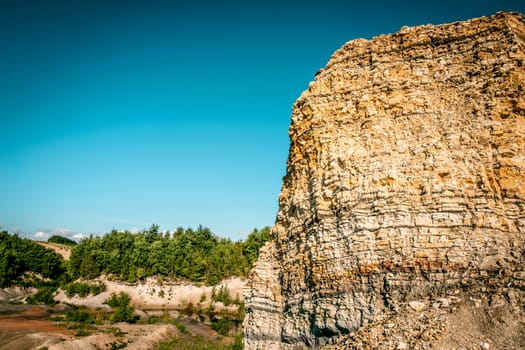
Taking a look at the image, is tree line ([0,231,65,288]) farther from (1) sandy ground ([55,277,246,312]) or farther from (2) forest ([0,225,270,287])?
(1) sandy ground ([55,277,246,312])

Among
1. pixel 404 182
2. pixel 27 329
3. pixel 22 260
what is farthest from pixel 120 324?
pixel 22 260

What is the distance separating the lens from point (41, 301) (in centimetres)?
5856

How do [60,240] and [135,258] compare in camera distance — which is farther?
[60,240]

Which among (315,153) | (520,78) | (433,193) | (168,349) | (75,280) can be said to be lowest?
(168,349)

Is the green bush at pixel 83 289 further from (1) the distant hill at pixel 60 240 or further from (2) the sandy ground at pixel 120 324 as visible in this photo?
(1) the distant hill at pixel 60 240

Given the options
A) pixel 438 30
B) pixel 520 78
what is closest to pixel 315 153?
pixel 438 30

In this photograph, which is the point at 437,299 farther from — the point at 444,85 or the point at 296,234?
the point at 444,85

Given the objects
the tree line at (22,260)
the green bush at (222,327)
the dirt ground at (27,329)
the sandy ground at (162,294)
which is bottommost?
the green bush at (222,327)

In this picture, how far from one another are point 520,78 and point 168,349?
33239 mm

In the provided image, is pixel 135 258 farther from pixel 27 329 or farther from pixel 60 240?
pixel 60 240

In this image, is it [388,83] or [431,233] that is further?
[388,83]

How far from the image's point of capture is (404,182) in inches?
515

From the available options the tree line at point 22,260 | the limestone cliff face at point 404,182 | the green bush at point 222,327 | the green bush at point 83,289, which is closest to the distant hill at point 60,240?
the tree line at point 22,260

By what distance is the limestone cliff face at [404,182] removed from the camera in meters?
11.6
